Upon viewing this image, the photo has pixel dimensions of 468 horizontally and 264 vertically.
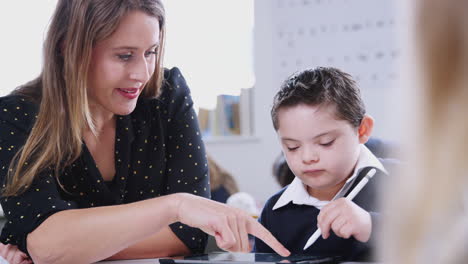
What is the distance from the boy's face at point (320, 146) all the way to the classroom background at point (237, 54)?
309cm

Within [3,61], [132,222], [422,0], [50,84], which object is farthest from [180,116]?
[3,61]

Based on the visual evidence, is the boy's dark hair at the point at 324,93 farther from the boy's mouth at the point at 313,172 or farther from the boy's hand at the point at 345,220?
the boy's hand at the point at 345,220

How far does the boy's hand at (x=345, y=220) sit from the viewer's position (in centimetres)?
105

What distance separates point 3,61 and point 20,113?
3.39 meters

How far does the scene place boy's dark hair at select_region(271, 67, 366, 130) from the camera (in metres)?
1.41

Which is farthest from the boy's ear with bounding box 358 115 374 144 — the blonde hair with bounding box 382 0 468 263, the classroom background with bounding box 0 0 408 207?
the classroom background with bounding box 0 0 408 207

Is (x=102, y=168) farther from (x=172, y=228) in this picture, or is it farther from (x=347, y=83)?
(x=347, y=83)

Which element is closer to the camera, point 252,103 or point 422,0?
point 422,0

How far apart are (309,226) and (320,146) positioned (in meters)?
0.19

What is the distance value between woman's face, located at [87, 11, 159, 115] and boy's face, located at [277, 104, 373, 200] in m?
0.35

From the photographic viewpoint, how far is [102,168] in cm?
156

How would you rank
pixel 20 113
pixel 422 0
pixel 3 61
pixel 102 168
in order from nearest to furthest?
pixel 422 0, pixel 20 113, pixel 102 168, pixel 3 61

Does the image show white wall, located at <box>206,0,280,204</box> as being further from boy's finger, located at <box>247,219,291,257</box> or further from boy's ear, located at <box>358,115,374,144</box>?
boy's finger, located at <box>247,219,291,257</box>

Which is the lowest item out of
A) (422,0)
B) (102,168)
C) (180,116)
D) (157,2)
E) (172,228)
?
(172,228)
